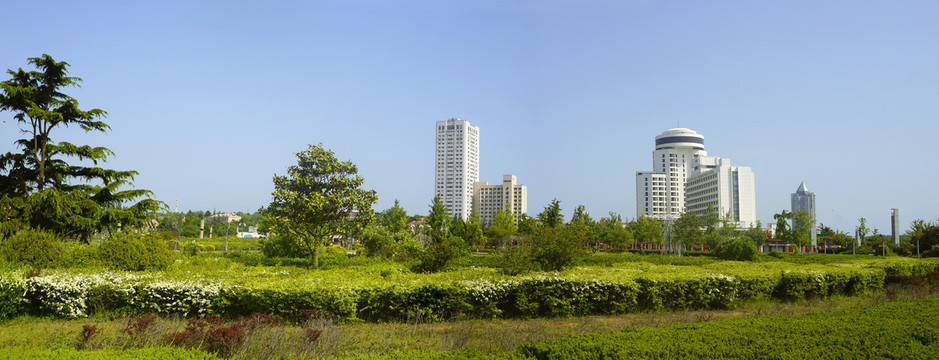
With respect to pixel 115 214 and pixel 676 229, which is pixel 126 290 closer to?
pixel 115 214

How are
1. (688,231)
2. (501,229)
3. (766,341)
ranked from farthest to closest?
(501,229) → (688,231) → (766,341)

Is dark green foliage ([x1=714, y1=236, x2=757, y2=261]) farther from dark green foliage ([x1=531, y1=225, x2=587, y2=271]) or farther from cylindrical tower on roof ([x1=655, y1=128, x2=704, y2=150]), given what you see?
cylindrical tower on roof ([x1=655, y1=128, x2=704, y2=150])

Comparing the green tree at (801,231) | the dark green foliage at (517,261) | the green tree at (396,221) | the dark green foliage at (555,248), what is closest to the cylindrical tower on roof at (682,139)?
the green tree at (801,231)

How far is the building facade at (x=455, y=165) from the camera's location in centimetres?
11650

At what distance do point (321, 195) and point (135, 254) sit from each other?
20.7 feet

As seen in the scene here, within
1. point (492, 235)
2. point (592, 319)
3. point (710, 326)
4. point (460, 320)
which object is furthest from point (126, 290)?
point (492, 235)

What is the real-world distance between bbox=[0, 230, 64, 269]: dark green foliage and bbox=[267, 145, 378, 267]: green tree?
6619 mm

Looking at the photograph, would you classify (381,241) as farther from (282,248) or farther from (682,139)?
(682,139)

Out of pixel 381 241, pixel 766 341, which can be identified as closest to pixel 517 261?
pixel 766 341

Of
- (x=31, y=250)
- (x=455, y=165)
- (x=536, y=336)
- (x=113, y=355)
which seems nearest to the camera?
(x=113, y=355)

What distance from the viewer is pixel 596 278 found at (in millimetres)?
9180

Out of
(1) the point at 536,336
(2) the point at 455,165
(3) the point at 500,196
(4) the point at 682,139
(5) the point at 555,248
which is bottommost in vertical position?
(1) the point at 536,336

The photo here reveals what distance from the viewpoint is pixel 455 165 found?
11694 cm

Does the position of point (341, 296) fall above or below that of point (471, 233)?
below
